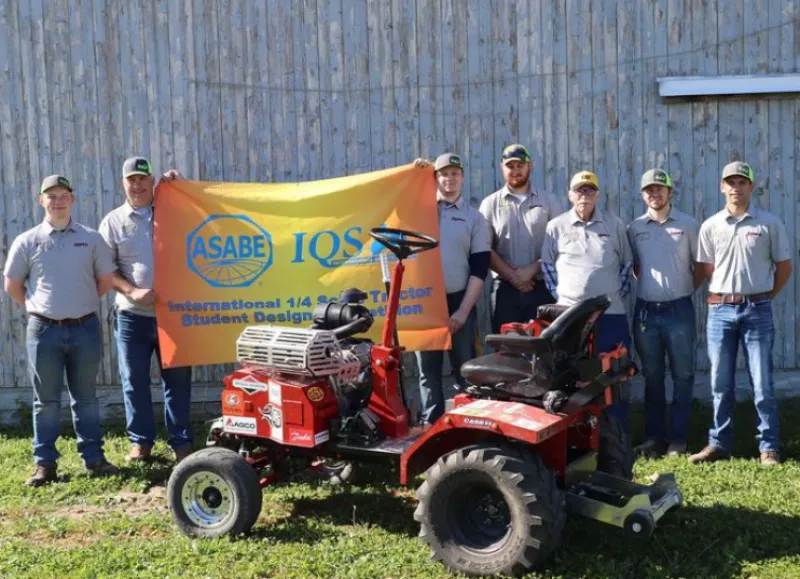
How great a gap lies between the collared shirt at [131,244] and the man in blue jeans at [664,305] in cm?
387

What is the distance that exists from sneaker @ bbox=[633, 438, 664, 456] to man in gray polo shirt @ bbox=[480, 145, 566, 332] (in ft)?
4.35

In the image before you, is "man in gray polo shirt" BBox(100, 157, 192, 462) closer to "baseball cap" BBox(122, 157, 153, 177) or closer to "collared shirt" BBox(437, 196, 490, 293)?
"baseball cap" BBox(122, 157, 153, 177)

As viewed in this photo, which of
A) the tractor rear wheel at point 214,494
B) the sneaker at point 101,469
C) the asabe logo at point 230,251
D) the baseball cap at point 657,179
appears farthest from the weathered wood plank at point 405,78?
→ the tractor rear wheel at point 214,494

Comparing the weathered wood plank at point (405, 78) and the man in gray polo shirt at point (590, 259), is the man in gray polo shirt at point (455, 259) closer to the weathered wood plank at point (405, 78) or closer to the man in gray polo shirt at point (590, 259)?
the man in gray polo shirt at point (590, 259)

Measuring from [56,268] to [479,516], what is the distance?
3686mm

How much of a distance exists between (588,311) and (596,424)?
76 cm

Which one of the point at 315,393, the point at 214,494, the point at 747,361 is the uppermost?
the point at 315,393

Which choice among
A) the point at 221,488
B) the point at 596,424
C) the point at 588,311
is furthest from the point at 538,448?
the point at 221,488

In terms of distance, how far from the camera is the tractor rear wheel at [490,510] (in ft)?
14.4

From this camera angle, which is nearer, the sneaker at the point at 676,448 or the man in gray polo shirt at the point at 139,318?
the sneaker at the point at 676,448

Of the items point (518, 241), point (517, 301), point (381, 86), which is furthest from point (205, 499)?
point (381, 86)

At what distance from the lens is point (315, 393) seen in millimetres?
5211

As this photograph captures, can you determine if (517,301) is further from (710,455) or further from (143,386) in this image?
(143,386)

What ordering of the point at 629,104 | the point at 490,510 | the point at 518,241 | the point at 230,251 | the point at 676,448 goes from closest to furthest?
the point at 490,510 < the point at 676,448 < the point at 518,241 < the point at 230,251 < the point at 629,104
